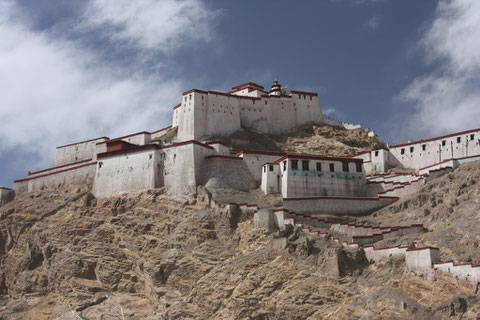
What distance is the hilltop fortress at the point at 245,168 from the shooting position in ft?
153

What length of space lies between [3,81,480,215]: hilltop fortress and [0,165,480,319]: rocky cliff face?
1.68 m

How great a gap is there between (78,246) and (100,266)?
2809 millimetres

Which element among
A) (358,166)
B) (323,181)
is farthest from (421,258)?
(358,166)

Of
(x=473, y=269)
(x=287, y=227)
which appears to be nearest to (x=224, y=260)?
(x=287, y=227)

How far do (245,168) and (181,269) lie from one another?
10.6 meters

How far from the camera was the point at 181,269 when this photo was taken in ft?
137

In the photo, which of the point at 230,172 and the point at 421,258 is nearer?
the point at 421,258

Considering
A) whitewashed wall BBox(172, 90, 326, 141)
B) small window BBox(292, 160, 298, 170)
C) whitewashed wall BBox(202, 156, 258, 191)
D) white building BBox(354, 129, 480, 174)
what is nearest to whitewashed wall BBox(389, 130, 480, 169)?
white building BBox(354, 129, 480, 174)

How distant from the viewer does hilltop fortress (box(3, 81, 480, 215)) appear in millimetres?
46531

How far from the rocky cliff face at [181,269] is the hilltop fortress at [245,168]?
5.50ft

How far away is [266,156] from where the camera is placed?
50.4 metres

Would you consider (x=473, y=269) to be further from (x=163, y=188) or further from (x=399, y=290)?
(x=163, y=188)

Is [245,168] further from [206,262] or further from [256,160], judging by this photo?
[206,262]

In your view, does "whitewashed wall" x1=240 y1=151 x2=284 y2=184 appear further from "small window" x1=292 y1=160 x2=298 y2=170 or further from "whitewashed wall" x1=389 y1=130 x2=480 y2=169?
"whitewashed wall" x1=389 y1=130 x2=480 y2=169
